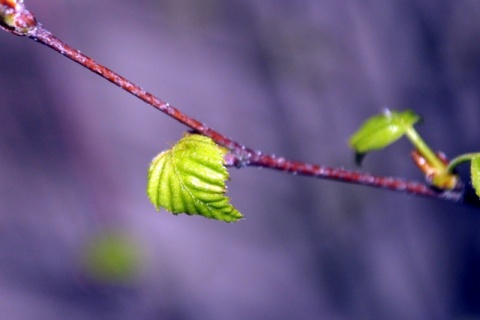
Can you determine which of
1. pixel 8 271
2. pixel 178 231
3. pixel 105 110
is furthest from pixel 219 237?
pixel 8 271

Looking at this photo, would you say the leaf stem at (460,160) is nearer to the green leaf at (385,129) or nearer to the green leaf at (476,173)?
the green leaf at (476,173)

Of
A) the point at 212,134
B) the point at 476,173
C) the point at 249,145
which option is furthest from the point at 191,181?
the point at 249,145

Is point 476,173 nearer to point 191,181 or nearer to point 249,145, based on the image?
point 191,181

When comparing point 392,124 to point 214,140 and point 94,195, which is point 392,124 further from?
point 94,195

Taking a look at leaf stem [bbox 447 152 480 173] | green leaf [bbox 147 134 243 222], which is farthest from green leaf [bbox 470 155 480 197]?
green leaf [bbox 147 134 243 222]

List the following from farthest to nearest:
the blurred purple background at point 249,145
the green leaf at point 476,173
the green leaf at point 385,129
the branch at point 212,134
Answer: the blurred purple background at point 249,145
the green leaf at point 385,129
the green leaf at point 476,173
the branch at point 212,134

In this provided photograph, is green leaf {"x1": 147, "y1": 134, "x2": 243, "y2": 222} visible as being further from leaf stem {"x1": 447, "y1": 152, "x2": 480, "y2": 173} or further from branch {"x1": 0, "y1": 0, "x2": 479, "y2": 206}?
leaf stem {"x1": 447, "y1": 152, "x2": 480, "y2": 173}

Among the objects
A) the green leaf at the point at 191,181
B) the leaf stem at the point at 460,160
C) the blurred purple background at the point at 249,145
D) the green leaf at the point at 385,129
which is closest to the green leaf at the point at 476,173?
the leaf stem at the point at 460,160

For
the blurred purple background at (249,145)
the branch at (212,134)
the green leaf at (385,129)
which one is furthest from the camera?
the blurred purple background at (249,145)
